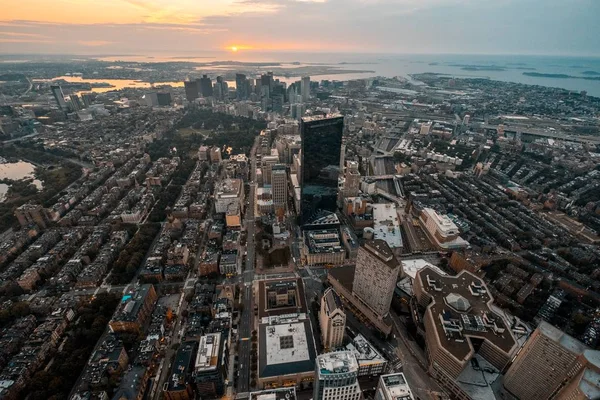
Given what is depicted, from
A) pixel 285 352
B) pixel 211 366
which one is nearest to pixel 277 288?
pixel 285 352

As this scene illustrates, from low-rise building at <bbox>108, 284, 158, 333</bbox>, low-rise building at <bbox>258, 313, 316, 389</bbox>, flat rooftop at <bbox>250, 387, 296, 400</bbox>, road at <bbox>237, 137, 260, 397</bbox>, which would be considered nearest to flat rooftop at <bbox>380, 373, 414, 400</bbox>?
flat rooftop at <bbox>250, 387, 296, 400</bbox>

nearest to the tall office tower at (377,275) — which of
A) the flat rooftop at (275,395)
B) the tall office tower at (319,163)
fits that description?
the flat rooftop at (275,395)

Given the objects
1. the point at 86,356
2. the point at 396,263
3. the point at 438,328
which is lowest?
the point at 86,356

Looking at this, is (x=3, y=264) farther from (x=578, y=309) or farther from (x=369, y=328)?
(x=578, y=309)

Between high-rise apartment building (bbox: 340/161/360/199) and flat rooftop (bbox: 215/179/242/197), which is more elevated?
high-rise apartment building (bbox: 340/161/360/199)

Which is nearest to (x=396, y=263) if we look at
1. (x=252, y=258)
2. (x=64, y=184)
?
(x=252, y=258)

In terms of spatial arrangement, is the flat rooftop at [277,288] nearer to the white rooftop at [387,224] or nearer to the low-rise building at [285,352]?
the low-rise building at [285,352]

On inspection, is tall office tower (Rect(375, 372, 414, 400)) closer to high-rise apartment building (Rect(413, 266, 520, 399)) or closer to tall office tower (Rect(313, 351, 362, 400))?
tall office tower (Rect(313, 351, 362, 400))
